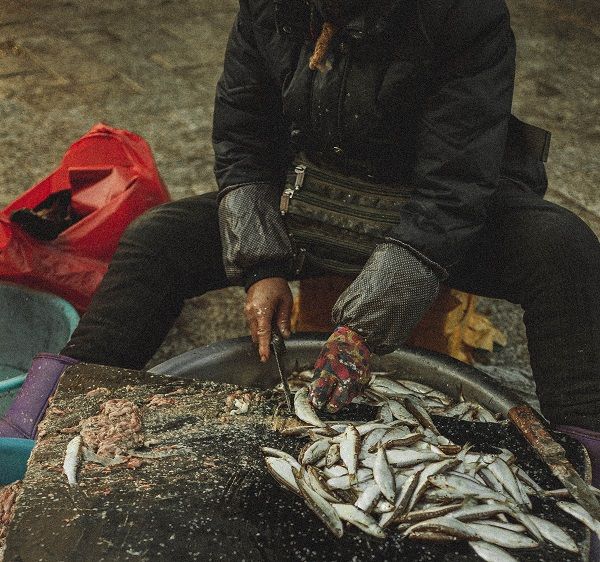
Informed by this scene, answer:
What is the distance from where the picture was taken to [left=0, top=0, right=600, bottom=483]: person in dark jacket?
2.17 metres

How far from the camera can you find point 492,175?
227cm

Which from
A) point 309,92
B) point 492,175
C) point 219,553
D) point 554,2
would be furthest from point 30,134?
point 554,2

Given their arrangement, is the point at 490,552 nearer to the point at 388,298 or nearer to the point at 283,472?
the point at 283,472

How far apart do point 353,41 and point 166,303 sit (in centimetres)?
104

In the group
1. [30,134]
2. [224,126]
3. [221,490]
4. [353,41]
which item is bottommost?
[30,134]

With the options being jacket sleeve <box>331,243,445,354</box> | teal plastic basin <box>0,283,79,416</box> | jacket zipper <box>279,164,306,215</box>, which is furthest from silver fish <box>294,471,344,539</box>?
teal plastic basin <box>0,283,79,416</box>

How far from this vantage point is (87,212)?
3334mm

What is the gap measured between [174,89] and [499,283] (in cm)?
358

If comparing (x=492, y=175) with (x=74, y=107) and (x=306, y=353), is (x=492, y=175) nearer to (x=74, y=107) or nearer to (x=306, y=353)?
(x=306, y=353)

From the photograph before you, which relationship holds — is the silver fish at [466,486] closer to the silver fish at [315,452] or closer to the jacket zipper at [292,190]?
the silver fish at [315,452]

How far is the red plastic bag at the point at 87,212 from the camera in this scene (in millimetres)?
3043

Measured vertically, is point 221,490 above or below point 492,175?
below

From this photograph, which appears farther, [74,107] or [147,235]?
[74,107]

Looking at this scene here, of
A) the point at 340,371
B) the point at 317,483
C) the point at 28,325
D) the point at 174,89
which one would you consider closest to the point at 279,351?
the point at 340,371
